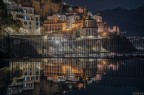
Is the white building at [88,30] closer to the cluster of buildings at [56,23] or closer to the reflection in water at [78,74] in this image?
A: the cluster of buildings at [56,23]

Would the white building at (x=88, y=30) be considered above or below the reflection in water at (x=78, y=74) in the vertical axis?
above

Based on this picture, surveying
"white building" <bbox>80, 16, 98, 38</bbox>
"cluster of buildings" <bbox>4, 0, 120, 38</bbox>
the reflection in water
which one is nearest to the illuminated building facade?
"cluster of buildings" <bbox>4, 0, 120, 38</bbox>

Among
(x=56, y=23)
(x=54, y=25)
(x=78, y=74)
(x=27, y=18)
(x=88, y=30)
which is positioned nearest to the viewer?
(x=78, y=74)

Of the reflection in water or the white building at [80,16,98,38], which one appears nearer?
the reflection in water

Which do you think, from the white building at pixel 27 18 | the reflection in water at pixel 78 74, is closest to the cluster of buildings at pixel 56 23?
the white building at pixel 27 18

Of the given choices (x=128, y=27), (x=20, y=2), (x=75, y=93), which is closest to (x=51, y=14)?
(x=20, y=2)

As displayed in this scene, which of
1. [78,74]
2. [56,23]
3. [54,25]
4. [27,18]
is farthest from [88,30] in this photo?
[78,74]

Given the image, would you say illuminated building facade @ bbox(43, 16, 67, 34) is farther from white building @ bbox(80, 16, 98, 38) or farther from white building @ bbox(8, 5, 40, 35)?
white building @ bbox(8, 5, 40, 35)

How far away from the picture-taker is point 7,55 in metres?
21.8

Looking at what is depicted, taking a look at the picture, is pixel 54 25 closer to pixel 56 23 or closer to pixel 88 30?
pixel 56 23

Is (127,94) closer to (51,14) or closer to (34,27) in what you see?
(34,27)

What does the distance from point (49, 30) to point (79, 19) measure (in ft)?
34.6

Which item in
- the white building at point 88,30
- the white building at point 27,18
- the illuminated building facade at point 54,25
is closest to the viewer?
the white building at point 27,18

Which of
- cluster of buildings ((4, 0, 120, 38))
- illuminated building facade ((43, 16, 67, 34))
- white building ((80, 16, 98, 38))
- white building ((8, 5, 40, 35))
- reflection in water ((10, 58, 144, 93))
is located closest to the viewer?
reflection in water ((10, 58, 144, 93))
